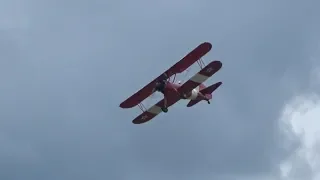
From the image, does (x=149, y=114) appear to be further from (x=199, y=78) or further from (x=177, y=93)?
(x=199, y=78)

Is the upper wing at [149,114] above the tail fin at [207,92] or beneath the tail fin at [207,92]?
above

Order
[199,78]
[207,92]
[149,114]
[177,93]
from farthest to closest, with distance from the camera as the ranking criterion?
[149,114], [207,92], [177,93], [199,78]

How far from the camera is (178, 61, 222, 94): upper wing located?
137 m

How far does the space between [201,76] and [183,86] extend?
3162 mm

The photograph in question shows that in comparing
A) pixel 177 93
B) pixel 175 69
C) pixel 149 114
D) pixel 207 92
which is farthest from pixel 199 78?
pixel 149 114

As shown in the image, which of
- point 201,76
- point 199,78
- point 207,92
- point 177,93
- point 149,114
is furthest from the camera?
point 149,114

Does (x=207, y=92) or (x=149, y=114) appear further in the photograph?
(x=149, y=114)

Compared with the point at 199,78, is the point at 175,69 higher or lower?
higher

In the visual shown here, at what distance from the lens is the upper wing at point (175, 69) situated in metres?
137

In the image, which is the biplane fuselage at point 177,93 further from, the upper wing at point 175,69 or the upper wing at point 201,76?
the upper wing at point 175,69

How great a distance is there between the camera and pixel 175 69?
462 ft

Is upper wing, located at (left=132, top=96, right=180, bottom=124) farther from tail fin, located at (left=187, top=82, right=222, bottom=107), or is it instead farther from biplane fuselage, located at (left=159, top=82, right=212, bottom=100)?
biplane fuselage, located at (left=159, top=82, right=212, bottom=100)

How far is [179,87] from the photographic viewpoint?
141375mm

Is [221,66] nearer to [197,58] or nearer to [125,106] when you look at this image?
[197,58]
